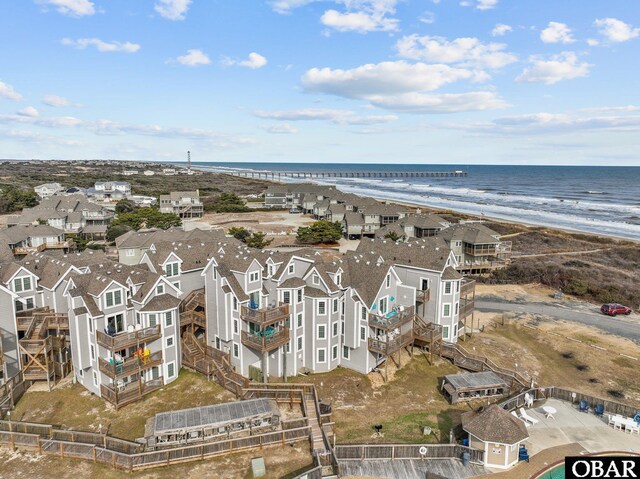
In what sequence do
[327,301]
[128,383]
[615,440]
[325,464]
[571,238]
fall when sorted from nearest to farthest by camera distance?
[325,464] < [615,440] < [128,383] < [327,301] < [571,238]

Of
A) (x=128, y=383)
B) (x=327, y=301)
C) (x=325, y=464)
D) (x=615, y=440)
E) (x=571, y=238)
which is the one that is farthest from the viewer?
(x=571, y=238)

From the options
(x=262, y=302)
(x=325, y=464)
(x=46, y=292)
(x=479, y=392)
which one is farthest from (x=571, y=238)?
(x=46, y=292)

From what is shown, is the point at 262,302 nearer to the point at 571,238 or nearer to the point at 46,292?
the point at 46,292

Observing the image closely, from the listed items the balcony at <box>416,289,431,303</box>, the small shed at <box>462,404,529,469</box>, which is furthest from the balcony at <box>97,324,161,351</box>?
the balcony at <box>416,289,431,303</box>

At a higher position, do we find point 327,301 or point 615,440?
point 327,301

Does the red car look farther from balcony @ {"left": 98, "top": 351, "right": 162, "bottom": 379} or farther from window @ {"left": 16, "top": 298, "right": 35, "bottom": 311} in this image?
window @ {"left": 16, "top": 298, "right": 35, "bottom": 311}

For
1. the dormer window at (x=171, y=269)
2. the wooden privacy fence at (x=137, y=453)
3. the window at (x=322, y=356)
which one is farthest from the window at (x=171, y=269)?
the wooden privacy fence at (x=137, y=453)

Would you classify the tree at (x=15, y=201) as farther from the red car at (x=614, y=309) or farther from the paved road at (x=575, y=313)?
the red car at (x=614, y=309)

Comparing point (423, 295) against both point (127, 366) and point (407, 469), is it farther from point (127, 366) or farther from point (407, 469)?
point (127, 366)
